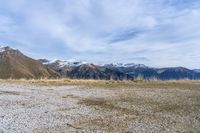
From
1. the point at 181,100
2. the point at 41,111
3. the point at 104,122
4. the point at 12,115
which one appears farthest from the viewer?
the point at 181,100

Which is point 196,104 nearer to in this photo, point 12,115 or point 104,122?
point 104,122

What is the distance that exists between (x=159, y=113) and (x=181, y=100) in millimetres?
5245

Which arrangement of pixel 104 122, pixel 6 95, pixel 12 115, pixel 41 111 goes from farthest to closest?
pixel 6 95, pixel 41 111, pixel 12 115, pixel 104 122

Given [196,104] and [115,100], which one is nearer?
[196,104]

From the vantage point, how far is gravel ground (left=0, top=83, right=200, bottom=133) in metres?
14.1

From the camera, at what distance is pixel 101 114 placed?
1733cm

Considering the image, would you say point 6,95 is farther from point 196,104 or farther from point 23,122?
point 196,104

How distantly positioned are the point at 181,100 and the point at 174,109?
3811mm

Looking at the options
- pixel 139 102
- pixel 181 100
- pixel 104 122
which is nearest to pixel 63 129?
pixel 104 122

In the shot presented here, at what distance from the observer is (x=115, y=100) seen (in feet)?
74.7

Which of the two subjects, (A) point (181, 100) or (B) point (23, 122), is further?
(A) point (181, 100)

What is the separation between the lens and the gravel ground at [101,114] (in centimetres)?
1412

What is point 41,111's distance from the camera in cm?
1850

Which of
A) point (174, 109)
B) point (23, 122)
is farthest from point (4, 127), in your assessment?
point (174, 109)
